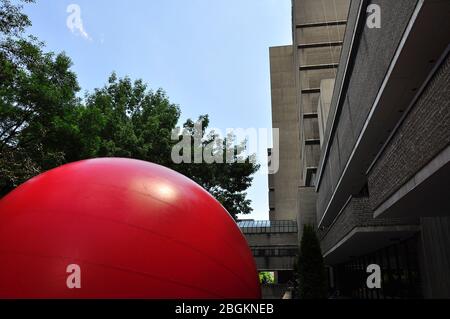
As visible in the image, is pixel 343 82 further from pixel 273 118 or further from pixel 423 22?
pixel 273 118

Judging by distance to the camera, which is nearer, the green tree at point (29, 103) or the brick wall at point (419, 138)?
the brick wall at point (419, 138)

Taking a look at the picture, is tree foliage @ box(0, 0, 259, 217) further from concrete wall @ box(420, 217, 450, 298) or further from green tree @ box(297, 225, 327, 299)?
concrete wall @ box(420, 217, 450, 298)

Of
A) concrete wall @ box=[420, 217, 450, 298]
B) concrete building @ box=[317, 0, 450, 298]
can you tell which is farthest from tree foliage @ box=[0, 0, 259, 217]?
concrete wall @ box=[420, 217, 450, 298]

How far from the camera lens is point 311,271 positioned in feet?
61.7

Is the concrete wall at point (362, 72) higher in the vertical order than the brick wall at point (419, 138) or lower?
higher

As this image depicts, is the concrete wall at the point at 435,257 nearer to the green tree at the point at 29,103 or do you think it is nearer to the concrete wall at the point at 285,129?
the green tree at the point at 29,103

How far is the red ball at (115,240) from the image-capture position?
3.74 m

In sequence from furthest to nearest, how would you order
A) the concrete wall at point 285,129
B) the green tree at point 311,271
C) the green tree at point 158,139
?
the concrete wall at point 285,129 < the green tree at point 158,139 < the green tree at point 311,271

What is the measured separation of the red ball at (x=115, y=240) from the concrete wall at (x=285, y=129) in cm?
5734

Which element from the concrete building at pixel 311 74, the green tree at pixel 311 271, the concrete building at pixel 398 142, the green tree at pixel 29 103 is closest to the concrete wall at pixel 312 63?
the concrete building at pixel 311 74

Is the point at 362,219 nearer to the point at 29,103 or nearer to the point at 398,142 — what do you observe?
the point at 398,142

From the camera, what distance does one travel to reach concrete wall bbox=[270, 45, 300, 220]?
2458 inches
